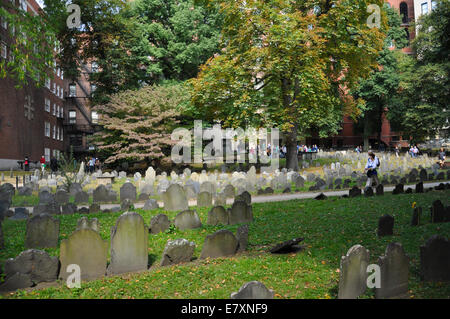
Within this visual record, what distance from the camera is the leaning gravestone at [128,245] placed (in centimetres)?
562

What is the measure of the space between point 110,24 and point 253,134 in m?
17.1

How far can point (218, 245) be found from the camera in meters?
6.17

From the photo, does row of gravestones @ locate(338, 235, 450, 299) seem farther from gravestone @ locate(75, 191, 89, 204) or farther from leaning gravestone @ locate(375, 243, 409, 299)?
gravestone @ locate(75, 191, 89, 204)

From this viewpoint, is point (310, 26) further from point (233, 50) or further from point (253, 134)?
point (253, 134)

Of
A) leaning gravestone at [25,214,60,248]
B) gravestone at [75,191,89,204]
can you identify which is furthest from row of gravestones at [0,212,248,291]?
gravestone at [75,191,89,204]

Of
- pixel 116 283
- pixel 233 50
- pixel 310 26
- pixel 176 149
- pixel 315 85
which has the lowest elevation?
pixel 116 283

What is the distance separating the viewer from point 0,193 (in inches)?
452

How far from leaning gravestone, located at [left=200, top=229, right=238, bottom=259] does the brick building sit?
23.7m

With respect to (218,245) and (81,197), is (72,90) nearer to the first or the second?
(81,197)

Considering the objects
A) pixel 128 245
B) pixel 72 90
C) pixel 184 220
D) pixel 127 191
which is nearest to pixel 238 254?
pixel 128 245

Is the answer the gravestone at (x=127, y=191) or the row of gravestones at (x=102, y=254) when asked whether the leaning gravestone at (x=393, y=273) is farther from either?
the gravestone at (x=127, y=191)

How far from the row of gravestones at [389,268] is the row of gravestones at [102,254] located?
2.46 metres

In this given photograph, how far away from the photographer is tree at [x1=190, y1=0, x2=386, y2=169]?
1955 cm
